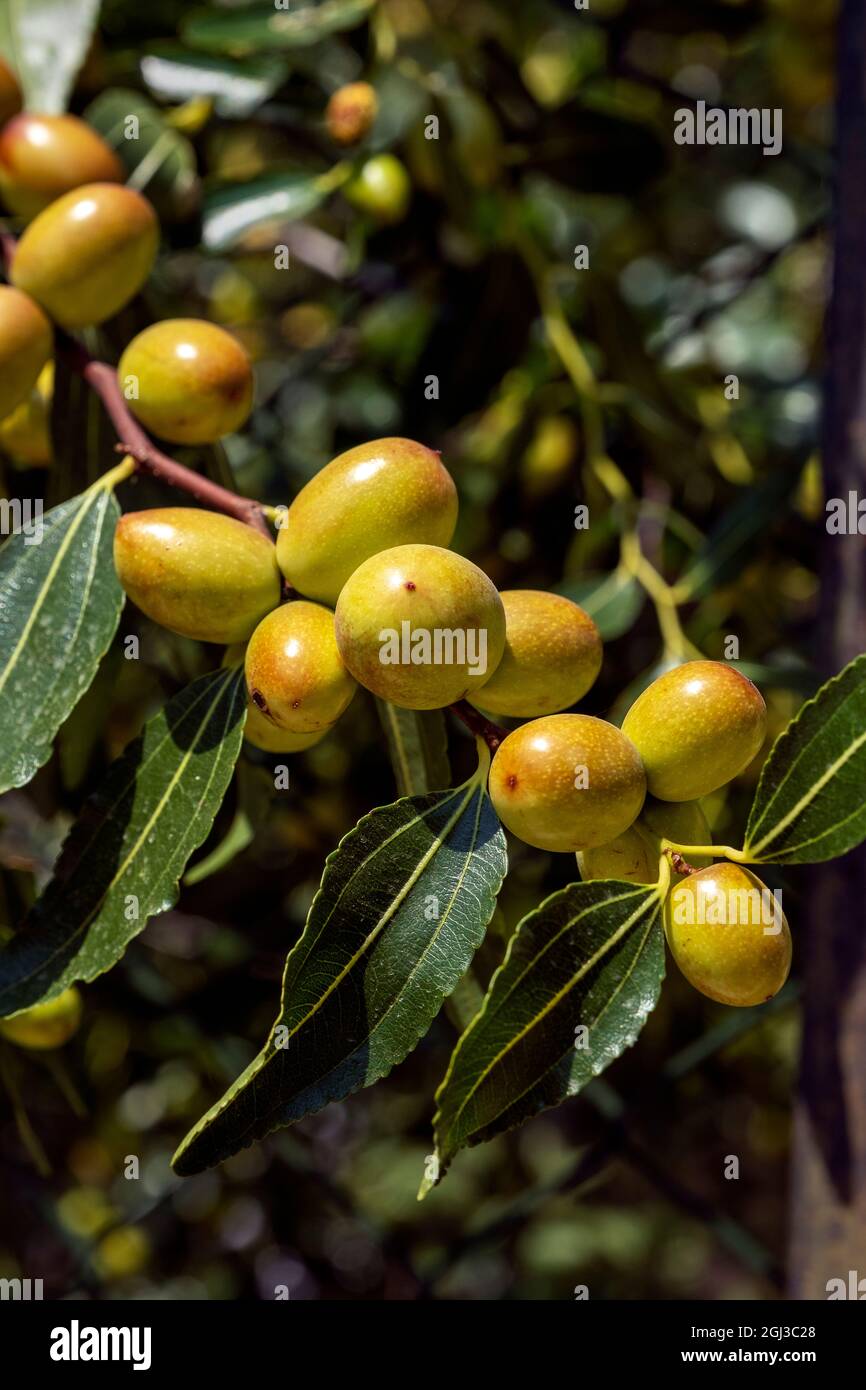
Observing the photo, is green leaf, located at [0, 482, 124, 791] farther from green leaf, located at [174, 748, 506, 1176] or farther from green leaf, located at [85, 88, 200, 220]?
green leaf, located at [85, 88, 200, 220]

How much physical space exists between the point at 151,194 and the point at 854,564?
636 mm

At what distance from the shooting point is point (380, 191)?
1.22 meters

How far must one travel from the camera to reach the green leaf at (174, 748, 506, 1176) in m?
0.53

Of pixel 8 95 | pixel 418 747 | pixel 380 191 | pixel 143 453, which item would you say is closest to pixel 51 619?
pixel 143 453

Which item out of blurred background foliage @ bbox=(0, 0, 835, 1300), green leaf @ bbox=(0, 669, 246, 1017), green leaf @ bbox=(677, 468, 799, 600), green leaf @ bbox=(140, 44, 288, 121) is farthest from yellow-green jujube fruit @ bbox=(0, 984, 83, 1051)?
green leaf @ bbox=(140, 44, 288, 121)

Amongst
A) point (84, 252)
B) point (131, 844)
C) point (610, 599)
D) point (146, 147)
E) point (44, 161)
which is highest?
point (146, 147)

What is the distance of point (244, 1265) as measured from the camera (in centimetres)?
185

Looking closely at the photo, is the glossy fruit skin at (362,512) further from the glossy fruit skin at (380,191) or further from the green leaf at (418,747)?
the glossy fruit skin at (380,191)

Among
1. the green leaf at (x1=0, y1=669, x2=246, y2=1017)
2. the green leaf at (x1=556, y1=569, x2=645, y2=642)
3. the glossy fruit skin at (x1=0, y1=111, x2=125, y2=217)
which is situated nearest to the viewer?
→ the green leaf at (x1=0, y1=669, x2=246, y2=1017)

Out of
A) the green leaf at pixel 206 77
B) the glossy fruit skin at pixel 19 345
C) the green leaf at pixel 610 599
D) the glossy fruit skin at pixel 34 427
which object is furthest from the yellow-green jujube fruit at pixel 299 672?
the green leaf at pixel 206 77

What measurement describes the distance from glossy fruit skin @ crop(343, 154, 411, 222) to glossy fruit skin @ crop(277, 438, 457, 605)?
0.71m

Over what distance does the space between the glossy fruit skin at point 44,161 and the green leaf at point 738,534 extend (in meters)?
0.56

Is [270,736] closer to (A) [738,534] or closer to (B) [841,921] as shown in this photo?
(B) [841,921]

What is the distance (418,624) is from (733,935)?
17 cm
